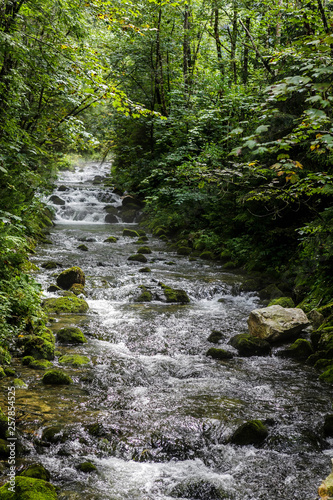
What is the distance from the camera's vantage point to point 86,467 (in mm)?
3709

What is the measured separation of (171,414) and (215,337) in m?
3.02

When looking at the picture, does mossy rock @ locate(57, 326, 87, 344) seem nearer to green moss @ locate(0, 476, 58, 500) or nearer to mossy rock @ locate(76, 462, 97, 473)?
mossy rock @ locate(76, 462, 97, 473)

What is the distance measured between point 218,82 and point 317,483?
1592cm

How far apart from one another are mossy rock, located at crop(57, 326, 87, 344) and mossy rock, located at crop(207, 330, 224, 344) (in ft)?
8.89

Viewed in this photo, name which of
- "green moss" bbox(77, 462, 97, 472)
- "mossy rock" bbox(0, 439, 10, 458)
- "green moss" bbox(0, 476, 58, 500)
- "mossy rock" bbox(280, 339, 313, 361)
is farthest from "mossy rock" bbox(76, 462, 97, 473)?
"mossy rock" bbox(280, 339, 313, 361)

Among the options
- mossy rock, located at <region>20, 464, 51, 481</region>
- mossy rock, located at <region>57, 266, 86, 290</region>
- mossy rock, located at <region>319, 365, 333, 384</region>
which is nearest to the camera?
mossy rock, located at <region>20, 464, 51, 481</region>

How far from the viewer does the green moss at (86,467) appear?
12.1ft

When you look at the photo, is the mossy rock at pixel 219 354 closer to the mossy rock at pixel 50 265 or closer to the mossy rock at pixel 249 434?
the mossy rock at pixel 249 434

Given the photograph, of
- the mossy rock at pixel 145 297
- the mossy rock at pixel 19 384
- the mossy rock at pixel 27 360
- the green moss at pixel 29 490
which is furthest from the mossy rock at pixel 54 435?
the mossy rock at pixel 145 297

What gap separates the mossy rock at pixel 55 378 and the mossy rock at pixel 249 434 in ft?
8.60

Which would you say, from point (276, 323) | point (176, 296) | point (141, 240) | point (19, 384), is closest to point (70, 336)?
point (19, 384)

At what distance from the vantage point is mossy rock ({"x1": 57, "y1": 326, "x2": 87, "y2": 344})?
→ 6961mm

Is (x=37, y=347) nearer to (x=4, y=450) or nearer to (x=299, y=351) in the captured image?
(x=4, y=450)

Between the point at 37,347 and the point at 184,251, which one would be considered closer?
the point at 37,347
